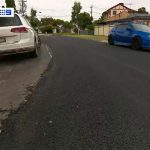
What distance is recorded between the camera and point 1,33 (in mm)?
12000

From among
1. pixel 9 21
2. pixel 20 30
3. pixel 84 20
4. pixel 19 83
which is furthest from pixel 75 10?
pixel 19 83

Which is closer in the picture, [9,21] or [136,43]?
[9,21]

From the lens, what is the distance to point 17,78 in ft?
31.0

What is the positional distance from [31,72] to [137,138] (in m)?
5.88

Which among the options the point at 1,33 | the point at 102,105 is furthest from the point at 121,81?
the point at 1,33

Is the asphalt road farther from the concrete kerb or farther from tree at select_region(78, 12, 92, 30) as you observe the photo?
tree at select_region(78, 12, 92, 30)

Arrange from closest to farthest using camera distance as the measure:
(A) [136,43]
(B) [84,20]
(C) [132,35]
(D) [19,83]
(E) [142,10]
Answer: (D) [19,83] < (A) [136,43] < (C) [132,35] < (B) [84,20] < (E) [142,10]

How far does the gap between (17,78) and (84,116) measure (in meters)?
3.98

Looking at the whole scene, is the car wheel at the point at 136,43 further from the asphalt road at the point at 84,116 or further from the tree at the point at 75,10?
the tree at the point at 75,10

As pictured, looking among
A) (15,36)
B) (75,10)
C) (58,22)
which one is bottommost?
(15,36)

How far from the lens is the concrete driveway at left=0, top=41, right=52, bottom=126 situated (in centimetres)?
686

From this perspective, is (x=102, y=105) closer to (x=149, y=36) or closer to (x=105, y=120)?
(x=105, y=120)

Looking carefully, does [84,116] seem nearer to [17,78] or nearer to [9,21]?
[17,78]

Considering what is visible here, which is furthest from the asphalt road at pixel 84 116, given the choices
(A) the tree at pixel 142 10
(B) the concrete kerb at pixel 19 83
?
(A) the tree at pixel 142 10
